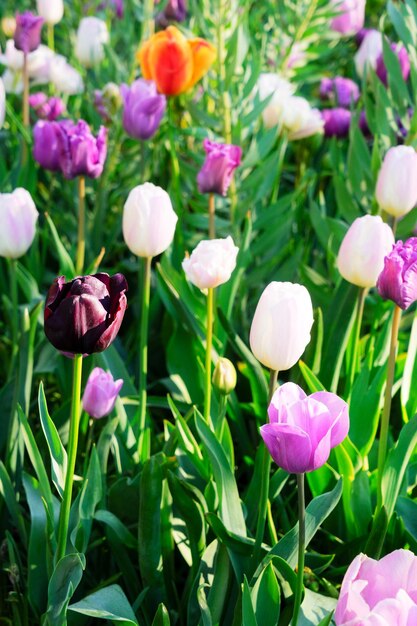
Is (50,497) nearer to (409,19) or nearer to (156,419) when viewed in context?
(156,419)

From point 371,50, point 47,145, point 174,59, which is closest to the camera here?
point 47,145

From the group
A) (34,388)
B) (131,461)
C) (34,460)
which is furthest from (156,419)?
(34,460)

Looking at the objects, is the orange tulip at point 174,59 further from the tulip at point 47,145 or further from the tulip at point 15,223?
the tulip at point 15,223

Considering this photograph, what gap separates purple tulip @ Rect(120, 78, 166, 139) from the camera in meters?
1.64

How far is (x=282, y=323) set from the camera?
0.94 m

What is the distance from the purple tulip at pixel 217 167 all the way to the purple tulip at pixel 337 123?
0.67 meters

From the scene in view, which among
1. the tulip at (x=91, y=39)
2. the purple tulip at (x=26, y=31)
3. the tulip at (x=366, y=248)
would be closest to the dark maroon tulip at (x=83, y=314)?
the tulip at (x=366, y=248)

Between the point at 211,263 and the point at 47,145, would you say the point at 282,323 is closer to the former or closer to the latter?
the point at 211,263

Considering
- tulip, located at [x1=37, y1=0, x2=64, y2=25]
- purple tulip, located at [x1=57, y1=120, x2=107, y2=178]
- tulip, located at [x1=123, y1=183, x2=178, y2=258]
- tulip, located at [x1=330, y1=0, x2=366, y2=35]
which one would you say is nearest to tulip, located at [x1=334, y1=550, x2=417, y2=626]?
tulip, located at [x1=123, y1=183, x2=178, y2=258]

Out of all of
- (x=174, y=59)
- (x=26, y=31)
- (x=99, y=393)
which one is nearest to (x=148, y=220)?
(x=99, y=393)

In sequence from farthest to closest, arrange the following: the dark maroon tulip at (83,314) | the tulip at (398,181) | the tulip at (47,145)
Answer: the tulip at (47,145)
the tulip at (398,181)
the dark maroon tulip at (83,314)

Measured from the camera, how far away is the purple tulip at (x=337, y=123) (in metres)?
2.05

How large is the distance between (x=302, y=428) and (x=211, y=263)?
315mm

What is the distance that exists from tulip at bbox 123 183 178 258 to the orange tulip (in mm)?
652
